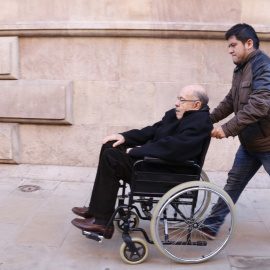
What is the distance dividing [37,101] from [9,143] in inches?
24.6

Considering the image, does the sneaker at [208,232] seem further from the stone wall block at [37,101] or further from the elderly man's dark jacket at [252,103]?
the stone wall block at [37,101]

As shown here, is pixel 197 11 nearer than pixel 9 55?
Yes

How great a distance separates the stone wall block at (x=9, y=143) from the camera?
5.17 metres

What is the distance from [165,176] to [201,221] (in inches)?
19.9

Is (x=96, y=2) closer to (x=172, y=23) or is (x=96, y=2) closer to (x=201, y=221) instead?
(x=172, y=23)

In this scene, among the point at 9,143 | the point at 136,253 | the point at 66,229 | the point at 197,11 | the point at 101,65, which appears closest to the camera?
the point at 136,253

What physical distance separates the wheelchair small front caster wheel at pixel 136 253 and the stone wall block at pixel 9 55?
2.90 m

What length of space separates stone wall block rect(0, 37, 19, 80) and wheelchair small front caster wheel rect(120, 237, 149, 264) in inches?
114

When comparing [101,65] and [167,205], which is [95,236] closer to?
[167,205]

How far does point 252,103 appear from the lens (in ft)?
10.00

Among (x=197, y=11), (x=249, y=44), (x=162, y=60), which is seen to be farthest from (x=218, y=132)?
(x=197, y=11)

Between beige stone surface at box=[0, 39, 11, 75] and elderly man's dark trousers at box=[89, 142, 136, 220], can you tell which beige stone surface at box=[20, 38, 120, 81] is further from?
elderly man's dark trousers at box=[89, 142, 136, 220]

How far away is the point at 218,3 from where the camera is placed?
4.89 metres

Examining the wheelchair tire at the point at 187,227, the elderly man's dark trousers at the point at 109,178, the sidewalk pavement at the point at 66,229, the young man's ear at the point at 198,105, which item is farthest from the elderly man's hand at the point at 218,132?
the sidewalk pavement at the point at 66,229
